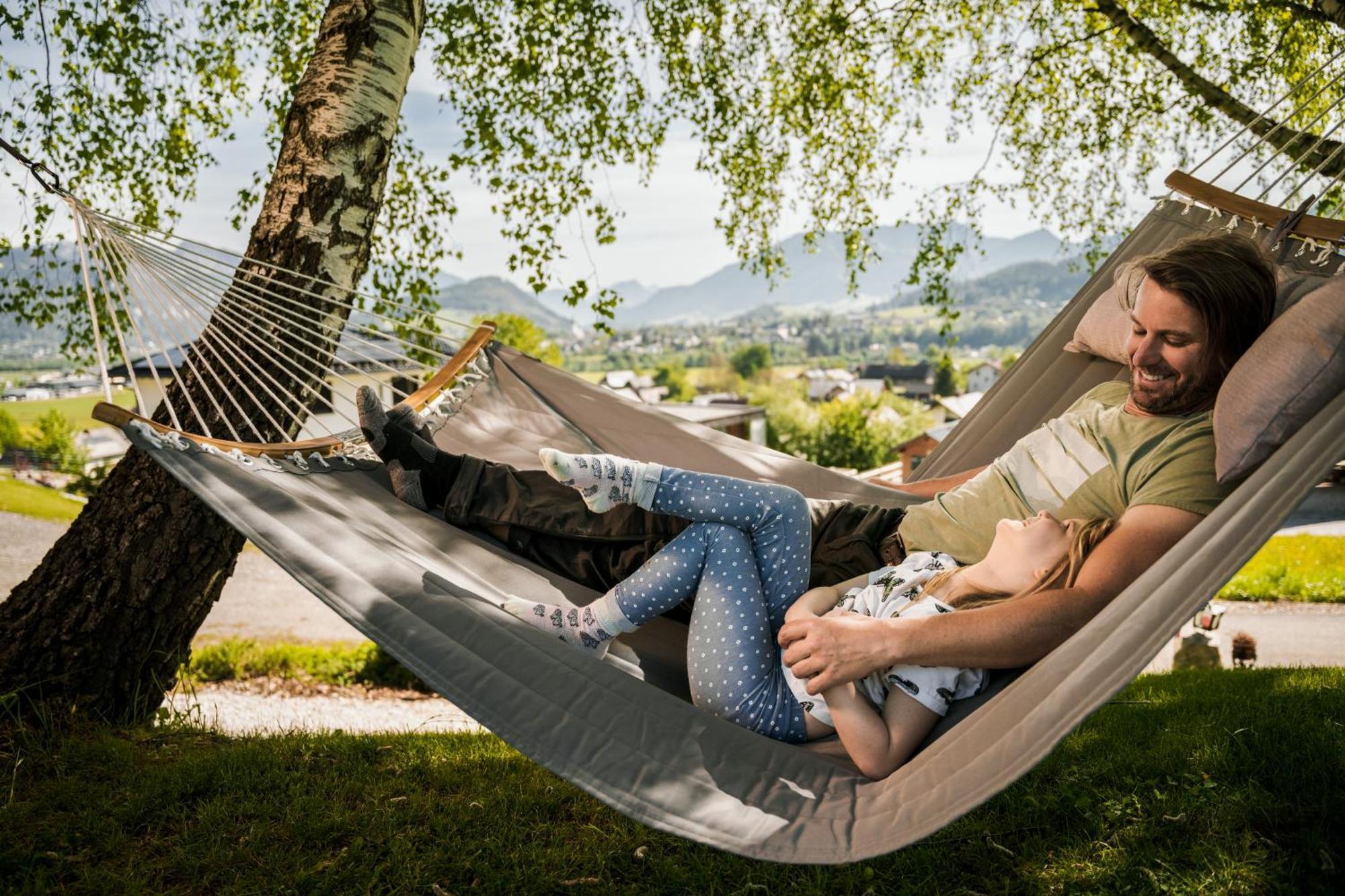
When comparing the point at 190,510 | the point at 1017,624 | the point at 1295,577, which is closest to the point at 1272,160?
the point at 1017,624

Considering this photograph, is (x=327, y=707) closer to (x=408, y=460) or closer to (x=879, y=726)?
(x=408, y=460)

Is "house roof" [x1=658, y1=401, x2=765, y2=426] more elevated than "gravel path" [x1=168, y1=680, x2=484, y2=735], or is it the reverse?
"house roof" [x1=658, y1=401, x2=765, y2=426]

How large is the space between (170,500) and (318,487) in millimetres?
758

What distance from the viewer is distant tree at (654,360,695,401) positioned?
6241 cm

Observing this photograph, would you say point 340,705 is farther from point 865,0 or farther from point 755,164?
point 865,0

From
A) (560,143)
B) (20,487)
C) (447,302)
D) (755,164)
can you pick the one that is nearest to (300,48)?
(560,143)

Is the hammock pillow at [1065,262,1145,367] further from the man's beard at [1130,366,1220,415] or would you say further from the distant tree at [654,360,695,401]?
the distant tree at [654,360,695,401]

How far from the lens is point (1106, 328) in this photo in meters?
2.03

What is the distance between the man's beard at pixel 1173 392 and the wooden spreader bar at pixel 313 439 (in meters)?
1.28

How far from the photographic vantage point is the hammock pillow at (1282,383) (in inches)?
41.6

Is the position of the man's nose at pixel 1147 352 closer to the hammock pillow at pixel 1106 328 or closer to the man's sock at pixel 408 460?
the hammock pillow at pixel 1106 328

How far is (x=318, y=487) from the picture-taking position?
155 cm

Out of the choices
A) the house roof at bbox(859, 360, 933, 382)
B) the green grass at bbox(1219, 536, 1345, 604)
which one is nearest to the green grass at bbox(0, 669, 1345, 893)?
the green grass at bbox(1219, 536, 1345, 604)

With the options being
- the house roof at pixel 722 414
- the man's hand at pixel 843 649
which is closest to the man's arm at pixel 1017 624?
the man's hand at pixel 843 649
